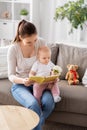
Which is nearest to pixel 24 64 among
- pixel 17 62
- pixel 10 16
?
pixel 17 62

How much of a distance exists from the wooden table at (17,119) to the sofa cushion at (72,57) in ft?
3.33

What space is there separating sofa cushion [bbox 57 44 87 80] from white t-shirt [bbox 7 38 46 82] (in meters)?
0.55

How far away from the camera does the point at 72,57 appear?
2.96 m

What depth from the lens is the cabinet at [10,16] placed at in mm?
4273

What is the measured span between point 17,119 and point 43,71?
0.63 metres

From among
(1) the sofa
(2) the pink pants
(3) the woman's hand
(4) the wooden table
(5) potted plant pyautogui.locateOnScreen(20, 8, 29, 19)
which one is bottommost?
(1) the sofa

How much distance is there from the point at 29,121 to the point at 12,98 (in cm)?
67

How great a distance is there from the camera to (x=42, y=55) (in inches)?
94.1

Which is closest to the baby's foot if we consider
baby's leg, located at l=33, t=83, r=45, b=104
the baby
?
the baby

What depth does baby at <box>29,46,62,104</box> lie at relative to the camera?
236cm

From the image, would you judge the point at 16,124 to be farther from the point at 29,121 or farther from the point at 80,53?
the point at 80,53

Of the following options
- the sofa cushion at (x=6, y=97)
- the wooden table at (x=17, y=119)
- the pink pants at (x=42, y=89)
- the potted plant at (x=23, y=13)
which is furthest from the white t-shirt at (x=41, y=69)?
the potted plant at (x=23, y=13)

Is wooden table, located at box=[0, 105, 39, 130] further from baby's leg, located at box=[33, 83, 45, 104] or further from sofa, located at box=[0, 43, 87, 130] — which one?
sofa, located at box=[0, 43, 87, 130]

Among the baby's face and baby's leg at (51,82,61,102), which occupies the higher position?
the baby's face
